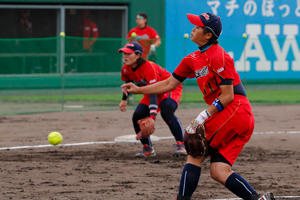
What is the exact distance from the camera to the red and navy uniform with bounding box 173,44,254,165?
5992mm

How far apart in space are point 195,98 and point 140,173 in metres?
10.6

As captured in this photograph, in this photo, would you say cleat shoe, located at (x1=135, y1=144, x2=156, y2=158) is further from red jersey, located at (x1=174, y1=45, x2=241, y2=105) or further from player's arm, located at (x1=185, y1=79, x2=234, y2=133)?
player's arm, located at (x1=185, y1=79, x2=234, y2=133)

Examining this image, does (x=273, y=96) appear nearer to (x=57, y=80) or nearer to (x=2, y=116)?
(x=57, y=80)

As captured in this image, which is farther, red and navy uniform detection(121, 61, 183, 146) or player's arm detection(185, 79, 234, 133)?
red and navy uniform detection(121, 61, 183, 146)

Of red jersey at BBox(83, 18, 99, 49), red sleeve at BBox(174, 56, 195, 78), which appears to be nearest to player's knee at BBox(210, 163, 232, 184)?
red sleeve at BBox(174, 56, 195, 78)

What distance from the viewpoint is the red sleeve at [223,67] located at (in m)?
5.96

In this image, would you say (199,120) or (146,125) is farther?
(146,125)

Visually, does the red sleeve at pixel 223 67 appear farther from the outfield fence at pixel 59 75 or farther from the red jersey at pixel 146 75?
the outfield fence at pixel 59 75

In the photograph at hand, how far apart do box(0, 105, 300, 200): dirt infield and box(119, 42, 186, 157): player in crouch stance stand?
0.34 m

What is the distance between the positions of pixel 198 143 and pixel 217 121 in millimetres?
280

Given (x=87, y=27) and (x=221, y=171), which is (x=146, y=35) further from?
(x=221, y=171)

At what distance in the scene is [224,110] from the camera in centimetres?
607

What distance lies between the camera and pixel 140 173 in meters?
8.72

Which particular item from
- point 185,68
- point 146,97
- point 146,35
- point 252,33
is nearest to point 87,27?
point 146,35
